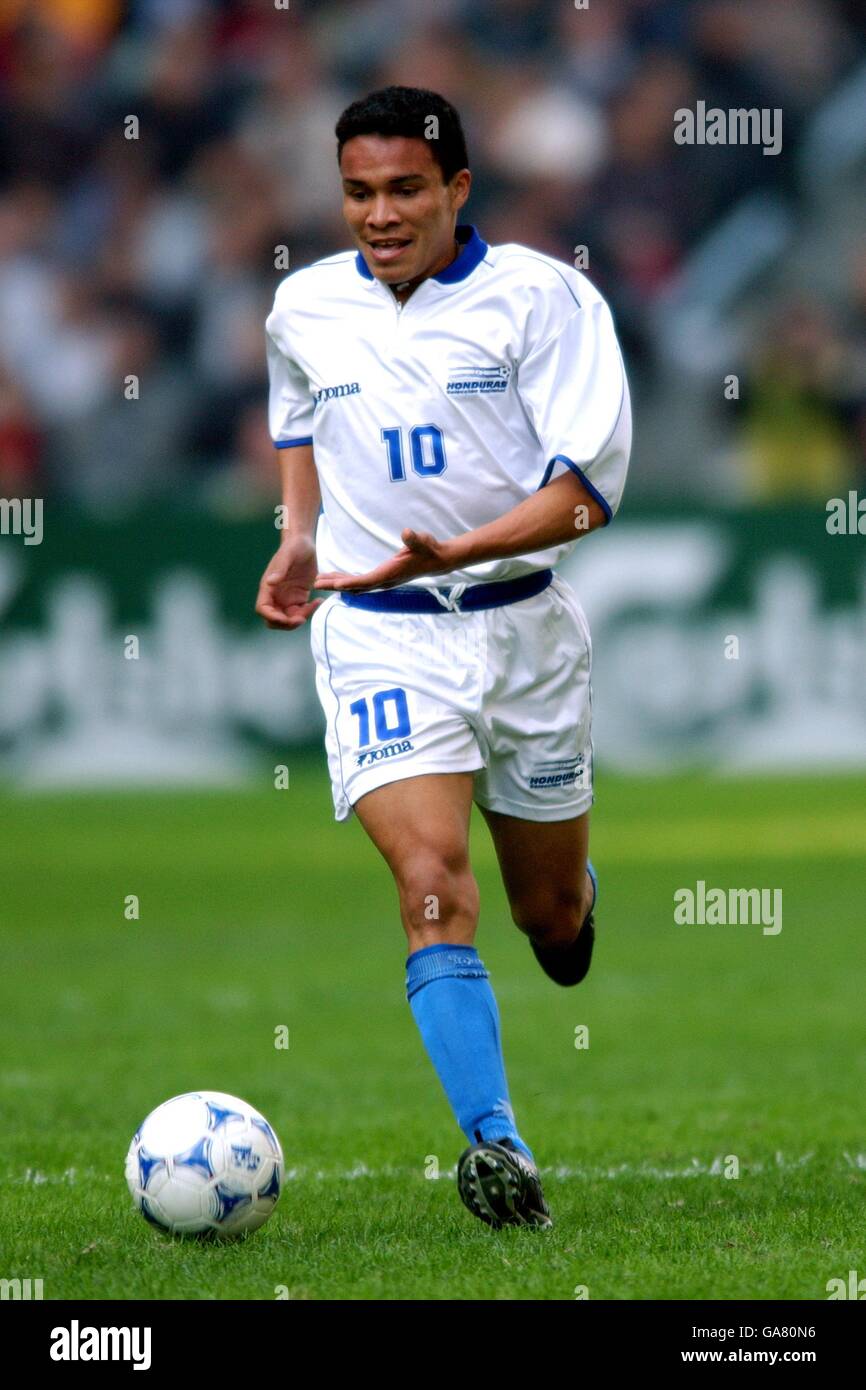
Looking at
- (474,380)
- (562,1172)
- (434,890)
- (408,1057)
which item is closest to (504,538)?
(474,380)

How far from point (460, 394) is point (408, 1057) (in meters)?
3.18

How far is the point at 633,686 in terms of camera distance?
599 inches

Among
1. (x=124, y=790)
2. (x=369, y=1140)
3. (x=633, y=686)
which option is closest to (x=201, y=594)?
(x=124, y=790)

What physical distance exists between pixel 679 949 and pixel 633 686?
5.46m

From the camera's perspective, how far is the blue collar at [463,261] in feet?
17.3

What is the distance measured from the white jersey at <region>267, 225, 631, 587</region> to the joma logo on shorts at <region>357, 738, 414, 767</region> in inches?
16.1

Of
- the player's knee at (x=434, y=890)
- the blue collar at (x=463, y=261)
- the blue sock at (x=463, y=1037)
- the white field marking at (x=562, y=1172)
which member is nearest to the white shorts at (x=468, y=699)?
the player's knee at (x=434, y=890)

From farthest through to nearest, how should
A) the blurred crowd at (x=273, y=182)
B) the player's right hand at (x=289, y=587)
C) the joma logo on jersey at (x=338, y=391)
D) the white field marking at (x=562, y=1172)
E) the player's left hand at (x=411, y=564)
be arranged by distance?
the blurred crowd at (x=273, y=182) → the white field marking at (x=562, y=1172) → the player's right hand at (x=289, y=587) → the joma logo on jersey at (x=338, y=391) → the player's left hand at (x=411, y=564)

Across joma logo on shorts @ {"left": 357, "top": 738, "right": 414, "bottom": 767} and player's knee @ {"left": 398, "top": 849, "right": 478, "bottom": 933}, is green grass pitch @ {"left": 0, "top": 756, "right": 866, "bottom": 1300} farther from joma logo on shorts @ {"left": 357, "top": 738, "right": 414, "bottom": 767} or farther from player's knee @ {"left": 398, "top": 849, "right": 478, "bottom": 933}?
joma logo on shorts @ {"left": 357, "top": 738, "right": 414, "bottom": 767}

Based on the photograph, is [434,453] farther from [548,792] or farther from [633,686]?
[633,686]

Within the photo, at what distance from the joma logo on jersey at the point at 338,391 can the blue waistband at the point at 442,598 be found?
47 centimetres

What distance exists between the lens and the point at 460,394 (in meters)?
5.18

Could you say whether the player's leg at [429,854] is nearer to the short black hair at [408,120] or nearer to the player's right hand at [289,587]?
the player's right hand at [289,587]

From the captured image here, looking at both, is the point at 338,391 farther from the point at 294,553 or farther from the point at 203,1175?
the point at 203,1175
